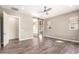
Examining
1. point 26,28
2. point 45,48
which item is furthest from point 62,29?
point 26,28

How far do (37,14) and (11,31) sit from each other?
2.91 ft

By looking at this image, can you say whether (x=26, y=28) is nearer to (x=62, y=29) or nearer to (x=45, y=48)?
(x=45, y=48)

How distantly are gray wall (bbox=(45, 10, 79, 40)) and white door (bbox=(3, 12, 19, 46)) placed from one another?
2.88 ft

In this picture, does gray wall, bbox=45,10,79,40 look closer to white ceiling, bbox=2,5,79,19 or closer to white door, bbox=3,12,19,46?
white ceiling, bbox=2,5,79,19

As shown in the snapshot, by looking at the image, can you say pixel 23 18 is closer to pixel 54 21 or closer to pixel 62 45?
pixel 54 21

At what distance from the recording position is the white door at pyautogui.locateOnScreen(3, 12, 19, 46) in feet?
8.03

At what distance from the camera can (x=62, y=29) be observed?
251cm

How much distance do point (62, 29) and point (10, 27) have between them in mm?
1489

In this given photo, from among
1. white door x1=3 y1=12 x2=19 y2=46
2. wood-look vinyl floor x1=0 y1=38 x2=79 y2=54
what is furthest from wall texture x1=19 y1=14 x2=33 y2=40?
wood-look vinyl floor x1=0 y1=38 x2=79 y2=54
